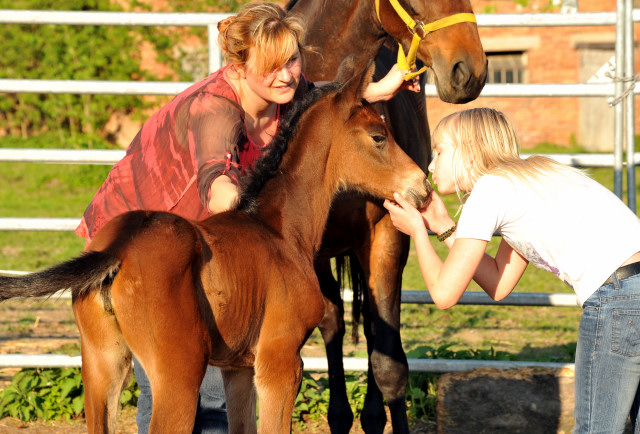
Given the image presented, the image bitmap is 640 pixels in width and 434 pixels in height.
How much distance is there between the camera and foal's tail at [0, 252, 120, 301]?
220 cm

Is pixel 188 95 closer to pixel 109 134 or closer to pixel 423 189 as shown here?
pixel 423 189

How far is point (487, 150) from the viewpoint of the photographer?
2811 millimetres

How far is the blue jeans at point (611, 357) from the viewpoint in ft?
8.54

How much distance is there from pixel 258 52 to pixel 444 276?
1.02m

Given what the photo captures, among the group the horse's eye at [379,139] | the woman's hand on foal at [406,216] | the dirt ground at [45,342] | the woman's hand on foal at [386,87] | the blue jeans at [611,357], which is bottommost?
the dirt ground at [45,342]

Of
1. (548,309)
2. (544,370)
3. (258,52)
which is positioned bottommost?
(548,309)

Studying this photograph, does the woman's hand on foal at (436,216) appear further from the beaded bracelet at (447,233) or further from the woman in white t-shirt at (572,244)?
the woman in white t-shirt at (572,244)

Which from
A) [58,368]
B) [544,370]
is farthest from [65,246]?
[544,370]

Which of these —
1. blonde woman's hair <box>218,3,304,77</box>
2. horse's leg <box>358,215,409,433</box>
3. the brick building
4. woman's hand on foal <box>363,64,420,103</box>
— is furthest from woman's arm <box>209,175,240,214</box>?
the brick building

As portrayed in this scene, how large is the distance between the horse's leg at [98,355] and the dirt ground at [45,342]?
3.52 ft

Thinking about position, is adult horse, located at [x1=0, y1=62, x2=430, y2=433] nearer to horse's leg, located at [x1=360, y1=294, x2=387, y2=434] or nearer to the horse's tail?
horse's leg, located at [x1=360, y1=294, x2=387, y2=434]

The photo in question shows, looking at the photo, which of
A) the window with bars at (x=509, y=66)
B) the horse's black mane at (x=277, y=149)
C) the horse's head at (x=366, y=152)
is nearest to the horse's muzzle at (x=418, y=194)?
the horse's head at (x=366, y=152)

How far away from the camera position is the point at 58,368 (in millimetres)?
4617

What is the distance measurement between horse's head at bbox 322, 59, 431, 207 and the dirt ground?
1382mm
